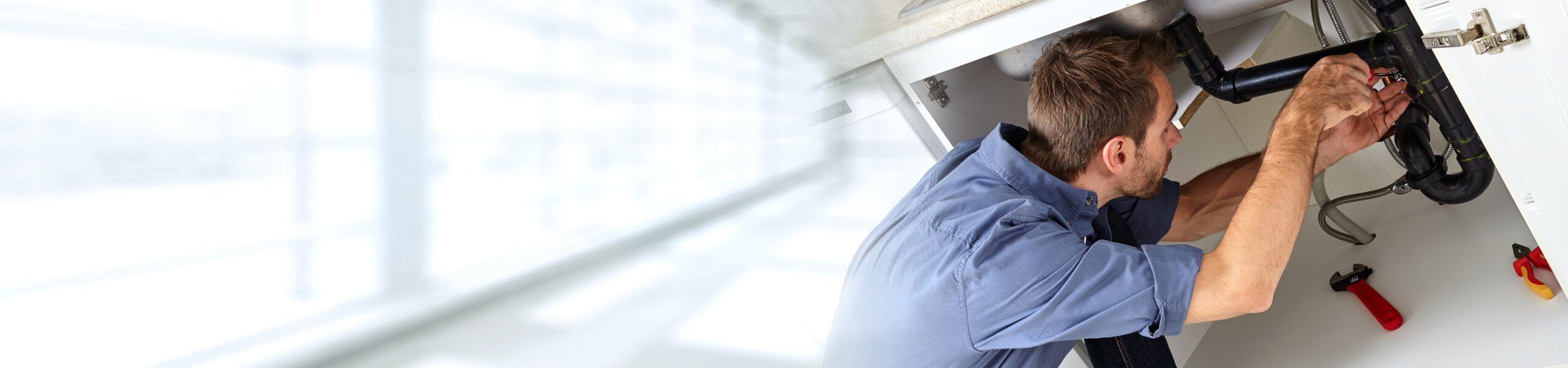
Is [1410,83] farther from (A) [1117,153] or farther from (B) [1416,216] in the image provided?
(B) [1416,216]

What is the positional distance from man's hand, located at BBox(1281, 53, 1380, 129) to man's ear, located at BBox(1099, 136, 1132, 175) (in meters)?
0.18

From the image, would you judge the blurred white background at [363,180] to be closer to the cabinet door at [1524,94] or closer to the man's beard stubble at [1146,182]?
the cabinet door at [1524,94]

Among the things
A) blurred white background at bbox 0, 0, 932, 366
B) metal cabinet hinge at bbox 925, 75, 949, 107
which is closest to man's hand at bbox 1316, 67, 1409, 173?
metal cabinet hinge at bbox 925, 75, 949, 107

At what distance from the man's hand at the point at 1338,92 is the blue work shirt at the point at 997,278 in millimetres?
232

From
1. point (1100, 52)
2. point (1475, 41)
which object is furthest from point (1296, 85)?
point (1475, 41)

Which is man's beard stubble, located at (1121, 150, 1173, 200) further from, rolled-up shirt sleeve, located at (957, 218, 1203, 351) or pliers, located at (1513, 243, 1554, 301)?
pliers, located at (1513, 243, 1554, 301)

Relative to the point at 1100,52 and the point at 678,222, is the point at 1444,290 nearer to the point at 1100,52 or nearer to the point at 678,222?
the point at 1100,52

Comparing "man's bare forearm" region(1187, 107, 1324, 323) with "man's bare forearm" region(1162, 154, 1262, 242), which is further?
"man's bare forearm" region(1162, 154, 1262, 242)

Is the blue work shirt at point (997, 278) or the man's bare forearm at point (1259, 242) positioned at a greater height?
the blue work shirt at point (997, 278)

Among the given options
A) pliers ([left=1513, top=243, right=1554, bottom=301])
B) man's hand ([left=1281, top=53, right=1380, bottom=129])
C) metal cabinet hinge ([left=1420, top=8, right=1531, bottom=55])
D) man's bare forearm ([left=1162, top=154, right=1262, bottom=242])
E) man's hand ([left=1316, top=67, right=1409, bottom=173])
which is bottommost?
pliers ([left=1513, top=243, right=1554, bottom=301])

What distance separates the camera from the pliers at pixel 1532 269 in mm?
872

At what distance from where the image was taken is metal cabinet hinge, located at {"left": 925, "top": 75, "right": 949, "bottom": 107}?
110 cm

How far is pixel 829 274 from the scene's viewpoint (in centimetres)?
76

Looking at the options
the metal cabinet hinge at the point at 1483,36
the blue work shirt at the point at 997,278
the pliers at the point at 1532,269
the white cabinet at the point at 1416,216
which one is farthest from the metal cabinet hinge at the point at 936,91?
the pliers at the point at 1532,269
